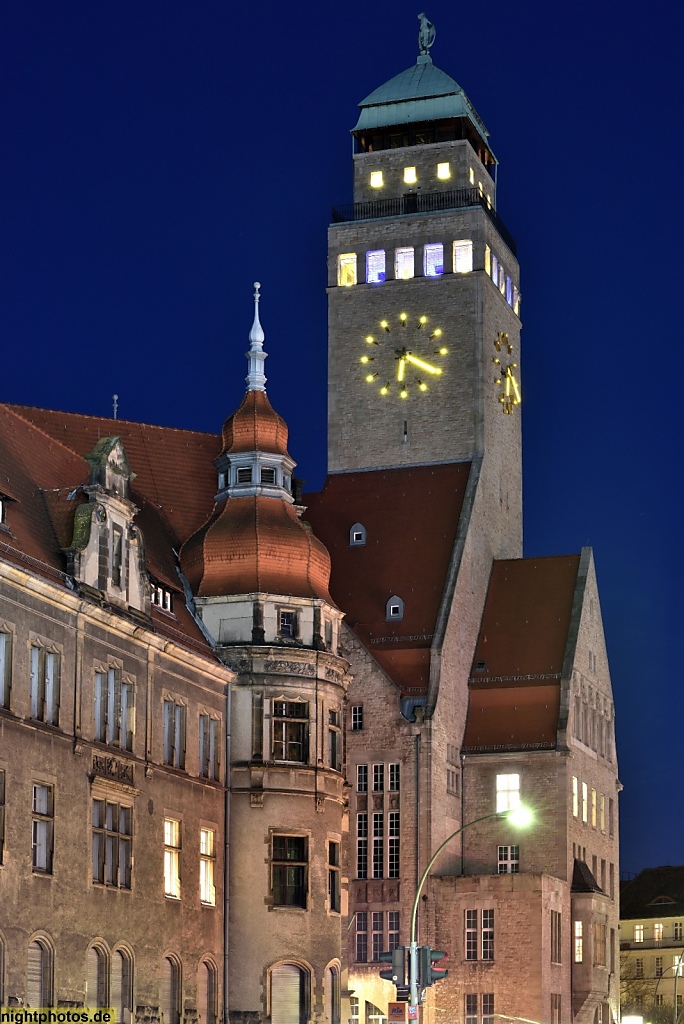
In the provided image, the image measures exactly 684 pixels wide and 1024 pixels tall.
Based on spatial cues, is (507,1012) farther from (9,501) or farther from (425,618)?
(9,501)

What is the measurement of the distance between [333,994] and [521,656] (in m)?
23.4

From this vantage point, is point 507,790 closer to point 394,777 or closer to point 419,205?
point 394,777

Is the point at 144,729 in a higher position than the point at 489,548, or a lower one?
lower

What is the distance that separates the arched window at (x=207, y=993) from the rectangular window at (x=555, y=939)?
68.8ft

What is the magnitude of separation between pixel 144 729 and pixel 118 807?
8.43ft

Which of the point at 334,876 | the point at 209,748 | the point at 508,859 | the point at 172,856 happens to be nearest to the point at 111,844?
the point at 172,856

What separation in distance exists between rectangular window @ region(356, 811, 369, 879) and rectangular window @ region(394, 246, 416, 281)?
24.6 m

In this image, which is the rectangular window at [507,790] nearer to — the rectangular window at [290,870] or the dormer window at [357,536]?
the dormer window at [357,536]

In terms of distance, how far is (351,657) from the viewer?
259 feet

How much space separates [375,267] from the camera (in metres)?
89.7

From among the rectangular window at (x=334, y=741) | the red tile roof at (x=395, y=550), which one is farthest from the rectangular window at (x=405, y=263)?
the rectangular window at (x=334, y=741)

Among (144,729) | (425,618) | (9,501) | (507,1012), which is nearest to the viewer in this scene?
(9,501)

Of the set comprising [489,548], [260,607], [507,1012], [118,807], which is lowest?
[507,1012]

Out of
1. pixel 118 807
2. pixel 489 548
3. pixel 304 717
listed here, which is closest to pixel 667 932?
pixel 489 548
